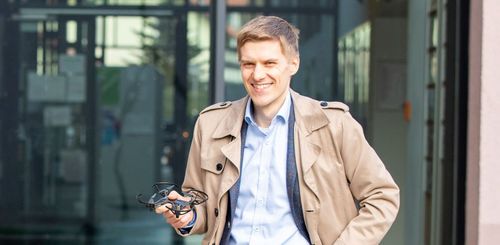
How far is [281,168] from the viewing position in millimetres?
2961

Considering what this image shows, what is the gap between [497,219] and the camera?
216 inches

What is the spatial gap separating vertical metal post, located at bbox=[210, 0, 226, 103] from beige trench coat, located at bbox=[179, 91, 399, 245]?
11.4ft

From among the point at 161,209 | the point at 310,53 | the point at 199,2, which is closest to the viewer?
the point at 161,209

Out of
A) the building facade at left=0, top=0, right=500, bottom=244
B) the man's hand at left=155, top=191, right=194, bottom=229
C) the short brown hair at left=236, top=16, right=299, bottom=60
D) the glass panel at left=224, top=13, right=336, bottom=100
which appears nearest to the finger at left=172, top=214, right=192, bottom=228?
the man's hand at left=155, top=191, right=194, bottom=229

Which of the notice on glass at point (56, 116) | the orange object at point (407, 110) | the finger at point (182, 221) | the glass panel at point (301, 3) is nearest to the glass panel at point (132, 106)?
the notice on glass at point (56, 116)

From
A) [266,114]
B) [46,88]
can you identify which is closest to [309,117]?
[266,114]

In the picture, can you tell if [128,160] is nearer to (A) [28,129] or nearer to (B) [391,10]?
(A) [28,129]

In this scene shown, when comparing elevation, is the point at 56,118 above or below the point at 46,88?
below

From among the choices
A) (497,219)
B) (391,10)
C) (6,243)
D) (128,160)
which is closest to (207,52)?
(128,160)

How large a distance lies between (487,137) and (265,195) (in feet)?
9.48

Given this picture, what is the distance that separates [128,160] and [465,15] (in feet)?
9.38

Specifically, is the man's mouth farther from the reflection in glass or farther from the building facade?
the reflection in glass

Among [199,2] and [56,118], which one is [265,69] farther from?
[56,118]

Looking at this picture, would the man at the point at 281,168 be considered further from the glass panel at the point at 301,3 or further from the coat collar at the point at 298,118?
the glass panel at the point at 301,3
